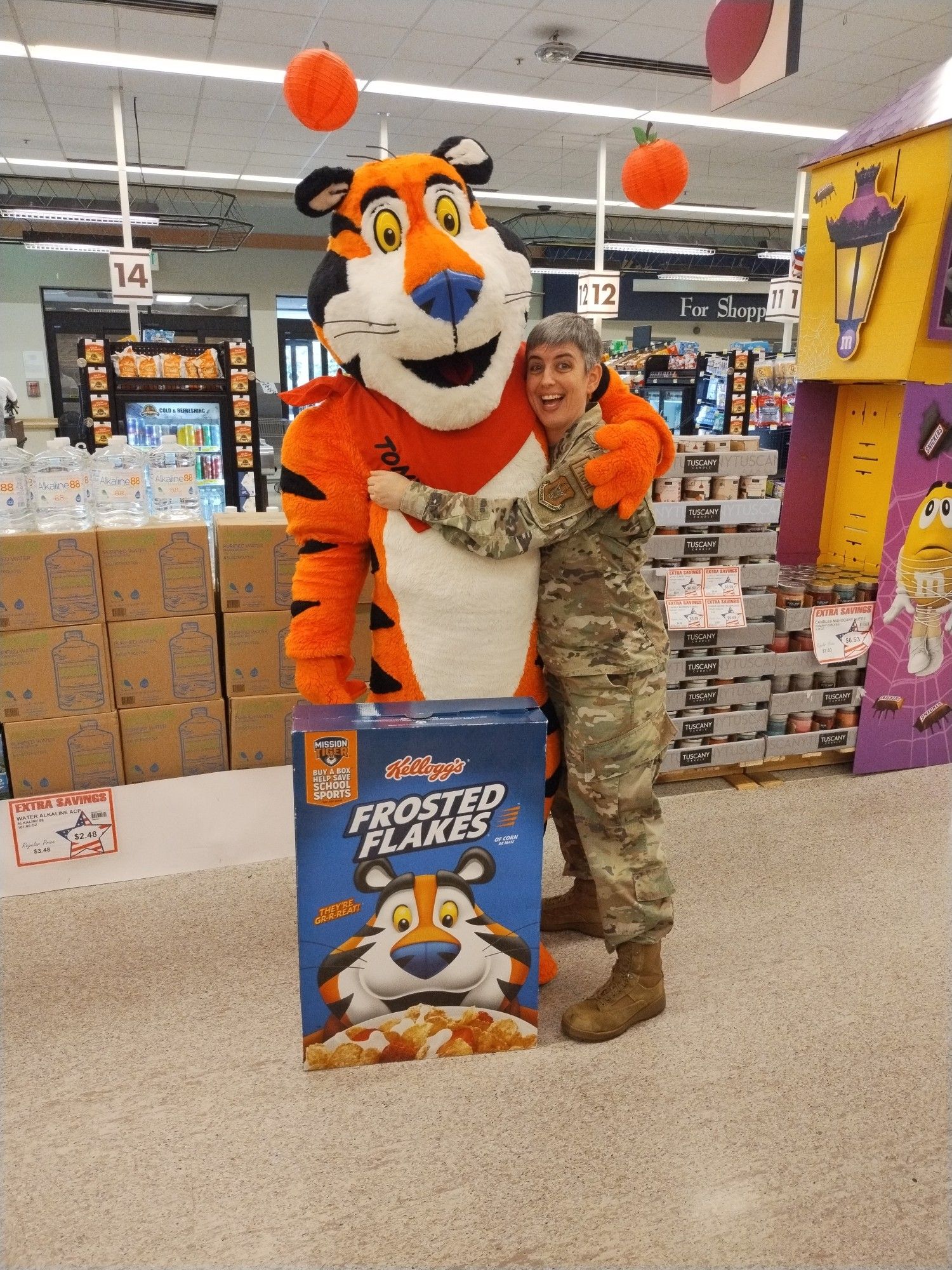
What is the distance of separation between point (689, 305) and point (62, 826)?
17.8 m

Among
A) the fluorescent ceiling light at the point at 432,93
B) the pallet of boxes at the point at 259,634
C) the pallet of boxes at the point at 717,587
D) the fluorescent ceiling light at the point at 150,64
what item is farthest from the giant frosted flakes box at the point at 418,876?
the fluorescent ceiling light at the point at 432,93

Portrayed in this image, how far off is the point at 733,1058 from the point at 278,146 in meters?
10.6

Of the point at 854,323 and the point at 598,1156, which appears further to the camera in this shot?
the point at 854,323

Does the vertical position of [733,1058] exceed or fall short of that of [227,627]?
it falls short

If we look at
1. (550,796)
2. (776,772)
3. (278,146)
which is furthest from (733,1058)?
(278,146)

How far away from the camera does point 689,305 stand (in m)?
17.9

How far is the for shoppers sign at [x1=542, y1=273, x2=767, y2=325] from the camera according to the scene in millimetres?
17500

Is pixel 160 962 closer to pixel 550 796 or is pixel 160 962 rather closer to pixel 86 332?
pixel 550 796

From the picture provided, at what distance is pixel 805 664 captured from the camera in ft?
11.3

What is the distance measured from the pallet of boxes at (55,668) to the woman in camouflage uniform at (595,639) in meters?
1.12

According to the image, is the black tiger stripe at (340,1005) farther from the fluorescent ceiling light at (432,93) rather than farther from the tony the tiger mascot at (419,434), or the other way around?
the fluorescent ceiling light at (432,93)

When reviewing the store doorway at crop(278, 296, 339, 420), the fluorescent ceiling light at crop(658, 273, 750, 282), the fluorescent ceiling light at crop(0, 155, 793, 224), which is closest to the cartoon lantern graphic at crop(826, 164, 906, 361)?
the fluorescent ceiling light at crop(0, 155, 793, 224)

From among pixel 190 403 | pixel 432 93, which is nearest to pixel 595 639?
pixel 190 403

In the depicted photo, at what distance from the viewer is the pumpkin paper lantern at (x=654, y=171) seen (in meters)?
5.38
